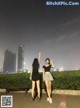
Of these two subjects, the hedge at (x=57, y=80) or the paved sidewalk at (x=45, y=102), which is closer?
the paved sidewalk at (x=45, y=102)

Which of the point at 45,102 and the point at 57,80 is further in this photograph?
the point at 57,80

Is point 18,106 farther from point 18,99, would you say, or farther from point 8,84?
point 8,84

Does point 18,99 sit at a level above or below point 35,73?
below

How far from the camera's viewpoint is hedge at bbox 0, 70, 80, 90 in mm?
17109

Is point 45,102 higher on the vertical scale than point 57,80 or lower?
lower

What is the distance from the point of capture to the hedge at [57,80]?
1711 cm

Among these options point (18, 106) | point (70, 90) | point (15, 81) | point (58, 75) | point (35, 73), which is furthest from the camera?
point (15, 81)

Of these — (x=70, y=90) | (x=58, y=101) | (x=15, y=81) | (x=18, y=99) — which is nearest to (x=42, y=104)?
(x=58, y=101)

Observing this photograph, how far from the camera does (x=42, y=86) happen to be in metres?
17.5

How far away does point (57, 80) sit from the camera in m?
17.6

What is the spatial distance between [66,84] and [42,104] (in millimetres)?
4222

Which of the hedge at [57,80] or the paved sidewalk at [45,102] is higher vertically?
the hedge at [57,80]

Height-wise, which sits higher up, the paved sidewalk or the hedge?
the hedge

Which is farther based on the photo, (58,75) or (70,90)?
(58,75)
